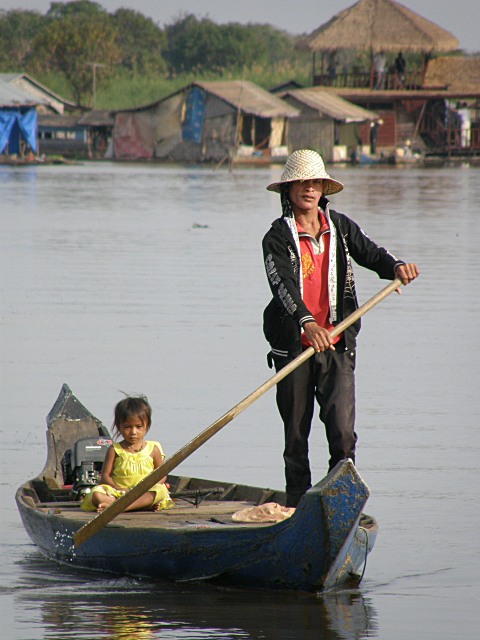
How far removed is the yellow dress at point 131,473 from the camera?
16.8 feet

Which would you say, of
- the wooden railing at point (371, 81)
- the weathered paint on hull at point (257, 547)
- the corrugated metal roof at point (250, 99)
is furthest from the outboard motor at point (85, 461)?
the wooden railing at point (371, 81)

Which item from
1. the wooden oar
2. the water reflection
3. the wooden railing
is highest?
the wooden railing

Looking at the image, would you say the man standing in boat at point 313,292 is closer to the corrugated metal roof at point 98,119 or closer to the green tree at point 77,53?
the corrugated metal roof at point 98,119

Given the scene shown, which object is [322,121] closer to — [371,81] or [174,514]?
[371,81]

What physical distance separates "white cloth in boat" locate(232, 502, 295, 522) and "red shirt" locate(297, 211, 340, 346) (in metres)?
0.63

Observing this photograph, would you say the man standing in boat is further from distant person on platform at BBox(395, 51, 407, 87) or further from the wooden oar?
distant person on platform at BBox(395, 51, 407, 87)

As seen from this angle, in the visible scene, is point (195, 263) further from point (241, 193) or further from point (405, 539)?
point (241, 193)

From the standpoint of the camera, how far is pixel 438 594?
4.77m

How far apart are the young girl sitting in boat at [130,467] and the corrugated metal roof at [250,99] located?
1432 inches

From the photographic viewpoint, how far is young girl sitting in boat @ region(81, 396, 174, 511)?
16.6 ft

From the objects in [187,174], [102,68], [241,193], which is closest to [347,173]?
[187,174]

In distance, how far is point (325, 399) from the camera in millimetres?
4914

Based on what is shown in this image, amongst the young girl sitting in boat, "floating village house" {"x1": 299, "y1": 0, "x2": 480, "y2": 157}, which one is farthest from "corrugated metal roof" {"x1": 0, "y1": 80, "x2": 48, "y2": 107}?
the young girl sitting in boat

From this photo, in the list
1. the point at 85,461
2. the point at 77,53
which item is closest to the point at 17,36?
the point at 77,53
